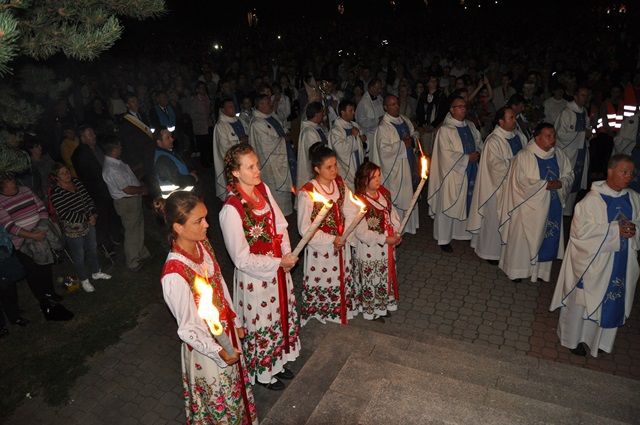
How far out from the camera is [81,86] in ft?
45.5

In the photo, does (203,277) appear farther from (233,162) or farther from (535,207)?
(535,207)

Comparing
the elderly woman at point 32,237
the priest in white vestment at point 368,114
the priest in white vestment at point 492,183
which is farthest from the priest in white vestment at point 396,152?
the elderly woman at point 32,237

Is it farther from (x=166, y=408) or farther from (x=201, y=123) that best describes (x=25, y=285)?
(x=201, y=123)

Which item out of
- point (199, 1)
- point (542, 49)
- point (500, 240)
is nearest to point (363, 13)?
point (199, 1)

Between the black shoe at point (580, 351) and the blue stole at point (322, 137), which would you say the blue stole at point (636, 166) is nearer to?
the black shoe at point (580, 351)

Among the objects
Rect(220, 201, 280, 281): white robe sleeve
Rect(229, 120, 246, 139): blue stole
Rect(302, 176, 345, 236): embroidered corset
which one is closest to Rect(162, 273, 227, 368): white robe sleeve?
Rect(220, 201, 280, 281): white robe sleeve

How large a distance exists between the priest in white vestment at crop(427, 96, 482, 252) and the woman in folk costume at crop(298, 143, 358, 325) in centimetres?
272

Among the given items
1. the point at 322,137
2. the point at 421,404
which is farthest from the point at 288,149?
the point at 421,404

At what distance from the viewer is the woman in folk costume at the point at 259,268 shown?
163 inches

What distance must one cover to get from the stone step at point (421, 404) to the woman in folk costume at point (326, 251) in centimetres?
144

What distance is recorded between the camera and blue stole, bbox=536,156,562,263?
251 inches

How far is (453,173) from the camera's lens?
7660 mm

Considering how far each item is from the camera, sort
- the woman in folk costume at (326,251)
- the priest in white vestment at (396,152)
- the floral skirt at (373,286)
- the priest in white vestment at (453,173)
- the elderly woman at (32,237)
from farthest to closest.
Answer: the priest in white vestment at (396,152), the priest in white vestment at (453,173), the elderly woman at (32,237), the floral skirt at (373,286), the woman in folk costume at (326,251)

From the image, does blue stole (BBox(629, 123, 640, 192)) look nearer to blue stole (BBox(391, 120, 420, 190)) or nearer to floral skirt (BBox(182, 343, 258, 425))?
blue stole (BBox(391, 120, 420, 190))
